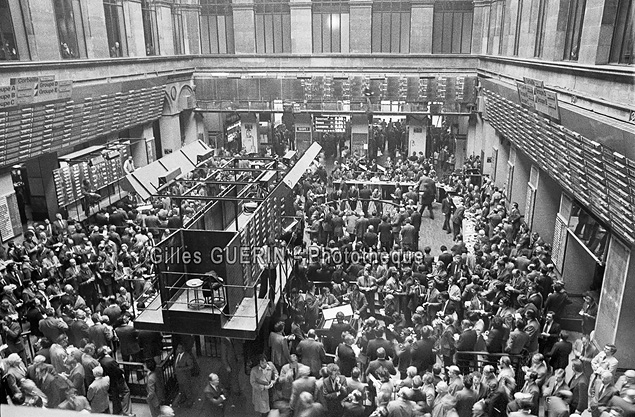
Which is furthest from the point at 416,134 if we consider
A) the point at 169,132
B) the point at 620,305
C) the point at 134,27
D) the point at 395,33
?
the point at 620,305

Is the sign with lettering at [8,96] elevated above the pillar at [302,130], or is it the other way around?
the sign with lettering at [8,96]

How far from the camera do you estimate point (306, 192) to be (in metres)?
18.9

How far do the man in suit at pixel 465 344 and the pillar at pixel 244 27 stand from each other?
2233 centimetres

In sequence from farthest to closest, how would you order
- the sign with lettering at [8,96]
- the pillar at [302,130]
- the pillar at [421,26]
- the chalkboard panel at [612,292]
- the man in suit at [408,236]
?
1. the pillar at [302,130]
2. the pillar at [421,26]
3. the man in suit at [408,236]
4. the sign with lettering at [8,96]
5. the chalkboard panel at [612,292]

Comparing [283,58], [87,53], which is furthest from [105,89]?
[283,58]

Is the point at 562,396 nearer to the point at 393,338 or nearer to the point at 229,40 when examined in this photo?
the point at 393,338

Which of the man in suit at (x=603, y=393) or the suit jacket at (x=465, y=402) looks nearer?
the suit jacket at (x=465, y=402)

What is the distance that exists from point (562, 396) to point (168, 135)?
72.1 ft

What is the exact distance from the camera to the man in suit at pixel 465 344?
9.09 metres

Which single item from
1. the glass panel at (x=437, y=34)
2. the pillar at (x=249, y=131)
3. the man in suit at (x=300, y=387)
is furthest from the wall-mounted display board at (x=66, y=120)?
the glass panel at (x=437, y=34)

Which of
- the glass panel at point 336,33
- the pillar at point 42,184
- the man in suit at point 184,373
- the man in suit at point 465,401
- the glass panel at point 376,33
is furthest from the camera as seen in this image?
the glass panel at point 336,33

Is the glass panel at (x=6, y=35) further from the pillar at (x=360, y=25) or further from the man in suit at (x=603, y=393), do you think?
the man in suit at (x=603, y=393)

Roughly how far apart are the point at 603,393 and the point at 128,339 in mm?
7806

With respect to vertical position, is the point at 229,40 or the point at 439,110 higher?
the point at 229,40
